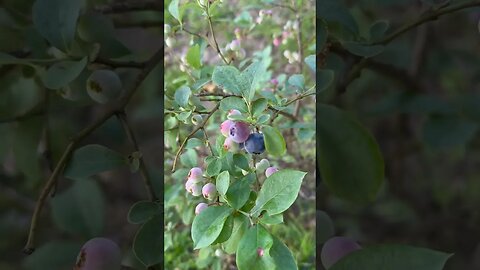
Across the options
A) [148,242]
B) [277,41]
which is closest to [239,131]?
[148,242]

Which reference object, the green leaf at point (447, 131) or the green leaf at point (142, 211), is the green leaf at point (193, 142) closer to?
the green leaf at point (142, 211)

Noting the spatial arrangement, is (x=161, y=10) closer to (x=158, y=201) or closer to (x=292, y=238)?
(x=158, y=201)

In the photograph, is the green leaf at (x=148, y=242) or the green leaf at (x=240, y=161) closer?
the green leaf at (x=148, y=242)

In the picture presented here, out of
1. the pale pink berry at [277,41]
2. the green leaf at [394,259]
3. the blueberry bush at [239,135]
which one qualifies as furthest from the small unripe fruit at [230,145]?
the pale pink berry at [277,41]

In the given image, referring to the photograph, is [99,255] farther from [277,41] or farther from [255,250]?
[277,41]

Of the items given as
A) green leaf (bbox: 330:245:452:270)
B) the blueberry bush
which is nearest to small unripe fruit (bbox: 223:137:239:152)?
the blueberry bush

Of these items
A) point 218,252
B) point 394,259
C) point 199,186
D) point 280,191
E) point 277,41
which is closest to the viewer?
point 394,259
